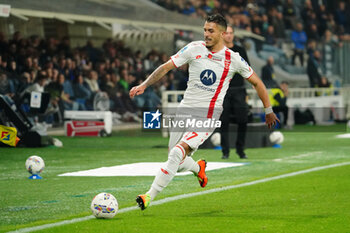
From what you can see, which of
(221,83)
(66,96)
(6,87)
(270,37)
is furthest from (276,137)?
(270,37)

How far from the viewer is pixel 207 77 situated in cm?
811

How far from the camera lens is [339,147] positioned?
55.0 ft

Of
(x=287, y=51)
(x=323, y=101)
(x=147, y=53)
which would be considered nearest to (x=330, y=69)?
(x=287, y=51)

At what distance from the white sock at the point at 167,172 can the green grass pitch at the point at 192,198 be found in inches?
9.5

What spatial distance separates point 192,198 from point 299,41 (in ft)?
90.8

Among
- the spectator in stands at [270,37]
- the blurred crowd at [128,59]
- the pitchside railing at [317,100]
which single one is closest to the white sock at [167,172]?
the blurred crowd at [128,59]

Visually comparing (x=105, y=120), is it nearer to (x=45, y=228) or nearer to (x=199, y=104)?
(x=199, y=104)

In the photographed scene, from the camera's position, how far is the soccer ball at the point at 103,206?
7.10 m

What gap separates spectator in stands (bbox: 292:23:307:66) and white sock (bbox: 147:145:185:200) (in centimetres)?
2725

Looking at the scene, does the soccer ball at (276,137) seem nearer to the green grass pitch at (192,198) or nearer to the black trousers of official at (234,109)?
the green grass pitch at (192,198)

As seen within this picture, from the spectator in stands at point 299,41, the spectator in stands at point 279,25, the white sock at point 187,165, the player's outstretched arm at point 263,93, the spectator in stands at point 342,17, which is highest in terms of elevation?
the spectator in stands at point 342,17

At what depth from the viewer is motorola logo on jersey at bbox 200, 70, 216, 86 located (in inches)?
319

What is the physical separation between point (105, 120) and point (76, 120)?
2.44 ft

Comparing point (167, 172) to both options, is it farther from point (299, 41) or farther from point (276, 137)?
point (299, 41)
